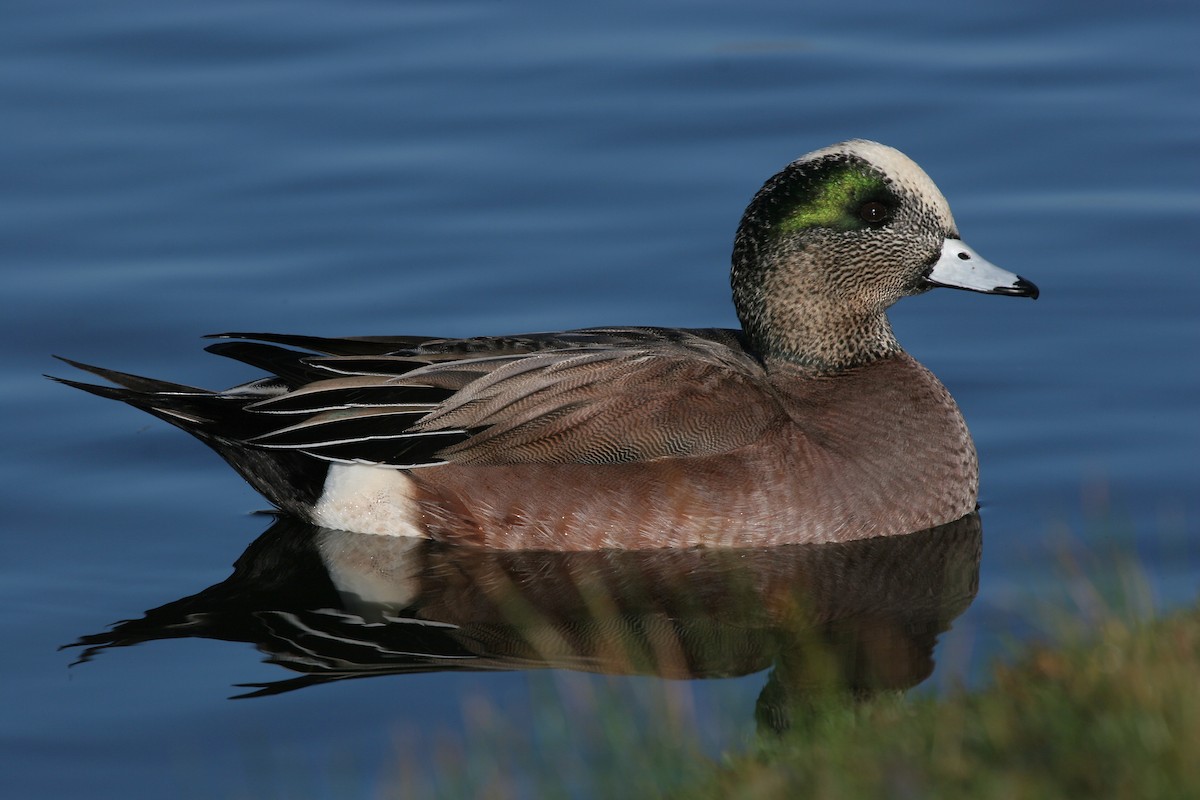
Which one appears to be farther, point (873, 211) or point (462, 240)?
point (462, 240)

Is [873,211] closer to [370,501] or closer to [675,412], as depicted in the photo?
[675,412]

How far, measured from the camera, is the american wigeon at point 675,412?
638cm

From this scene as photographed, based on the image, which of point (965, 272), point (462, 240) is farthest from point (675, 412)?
point (462, 240)

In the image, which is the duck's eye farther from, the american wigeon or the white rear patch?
the white rear patch

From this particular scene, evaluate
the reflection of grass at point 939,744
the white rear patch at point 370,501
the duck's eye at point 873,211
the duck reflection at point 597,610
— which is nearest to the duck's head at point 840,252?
the duck's eye at point 873,211

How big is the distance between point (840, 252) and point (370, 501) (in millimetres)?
1984

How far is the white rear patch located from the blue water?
316 millimetres

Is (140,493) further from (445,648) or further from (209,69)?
(209,69)

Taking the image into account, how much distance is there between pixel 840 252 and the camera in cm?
680

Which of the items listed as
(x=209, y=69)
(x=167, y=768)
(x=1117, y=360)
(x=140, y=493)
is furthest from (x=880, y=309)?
(x=209, y=69)

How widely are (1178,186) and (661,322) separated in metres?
2.69

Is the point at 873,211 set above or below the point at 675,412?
above

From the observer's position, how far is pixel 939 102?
950 cm

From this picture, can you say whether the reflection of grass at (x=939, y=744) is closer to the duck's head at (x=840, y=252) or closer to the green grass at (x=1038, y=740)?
the green grass at (x=1038, y=740)
